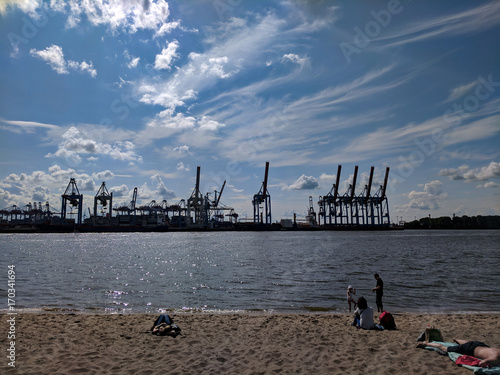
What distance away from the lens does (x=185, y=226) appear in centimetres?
15625

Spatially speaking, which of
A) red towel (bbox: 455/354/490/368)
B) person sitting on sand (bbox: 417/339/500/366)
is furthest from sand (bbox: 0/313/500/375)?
person sitting on sand (bbox: 417/339/500/366)

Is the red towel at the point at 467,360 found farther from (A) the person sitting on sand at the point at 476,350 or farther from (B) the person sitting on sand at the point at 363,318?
(B) the person sitting on sand at the point at 363,318

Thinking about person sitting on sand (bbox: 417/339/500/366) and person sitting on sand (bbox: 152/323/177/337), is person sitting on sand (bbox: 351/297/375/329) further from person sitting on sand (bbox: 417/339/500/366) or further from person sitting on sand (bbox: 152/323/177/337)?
person sitting on sand (bbox: 152/323/177/337)

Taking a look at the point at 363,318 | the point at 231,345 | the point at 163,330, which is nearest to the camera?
the point at 231,345

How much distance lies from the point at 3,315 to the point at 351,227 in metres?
151

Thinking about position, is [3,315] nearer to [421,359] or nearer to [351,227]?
[421,359]

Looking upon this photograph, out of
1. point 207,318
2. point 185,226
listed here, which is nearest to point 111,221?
point 185,226

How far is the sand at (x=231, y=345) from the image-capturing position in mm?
6168

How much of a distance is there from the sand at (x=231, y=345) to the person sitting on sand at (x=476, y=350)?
0.82 ft

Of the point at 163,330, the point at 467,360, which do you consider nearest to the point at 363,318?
the point at 467,360

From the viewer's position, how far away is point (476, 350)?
6203 millimetres

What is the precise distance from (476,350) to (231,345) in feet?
15.9

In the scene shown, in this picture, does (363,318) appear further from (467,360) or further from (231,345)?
(231,345)

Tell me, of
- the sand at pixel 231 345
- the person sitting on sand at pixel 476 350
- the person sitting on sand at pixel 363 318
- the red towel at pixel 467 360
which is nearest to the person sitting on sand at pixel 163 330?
the sand at pixel 231 345
